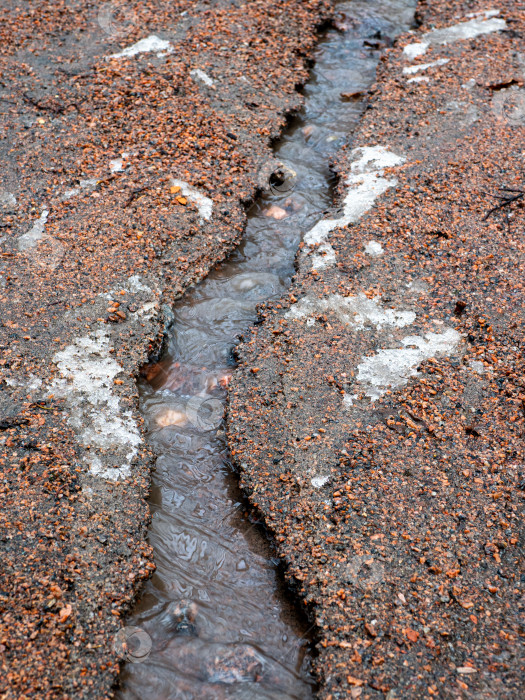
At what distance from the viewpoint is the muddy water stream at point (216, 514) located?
220cm

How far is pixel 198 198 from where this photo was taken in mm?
3596

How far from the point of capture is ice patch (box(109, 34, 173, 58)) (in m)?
4.34

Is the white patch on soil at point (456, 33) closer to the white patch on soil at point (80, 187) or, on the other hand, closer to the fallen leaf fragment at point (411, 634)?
the white patch on soil at point (80, 187)

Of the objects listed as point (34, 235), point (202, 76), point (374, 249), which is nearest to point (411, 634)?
point (374, 249)

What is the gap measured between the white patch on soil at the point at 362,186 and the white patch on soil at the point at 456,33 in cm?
137

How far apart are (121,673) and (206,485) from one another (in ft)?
2.75

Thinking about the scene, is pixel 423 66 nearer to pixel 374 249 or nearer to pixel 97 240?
pixel 374 249

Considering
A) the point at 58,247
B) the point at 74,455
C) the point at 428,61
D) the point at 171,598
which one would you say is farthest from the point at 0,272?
the point at 428,61

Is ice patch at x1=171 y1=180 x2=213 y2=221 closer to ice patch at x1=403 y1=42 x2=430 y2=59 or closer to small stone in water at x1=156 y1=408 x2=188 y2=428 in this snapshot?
small stone in water at x1=156 y1=408 x2=188 y2=428

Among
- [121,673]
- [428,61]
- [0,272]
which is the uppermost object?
[428,61]

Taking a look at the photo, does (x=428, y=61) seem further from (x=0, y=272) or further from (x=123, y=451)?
(x=123, y=451)

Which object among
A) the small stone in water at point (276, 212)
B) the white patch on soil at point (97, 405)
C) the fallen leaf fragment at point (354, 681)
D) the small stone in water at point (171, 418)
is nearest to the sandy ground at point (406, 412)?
the fallen leaf fragment at point (354, 681)

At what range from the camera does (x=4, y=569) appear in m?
2.20

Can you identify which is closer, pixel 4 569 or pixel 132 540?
pixel 4 569
